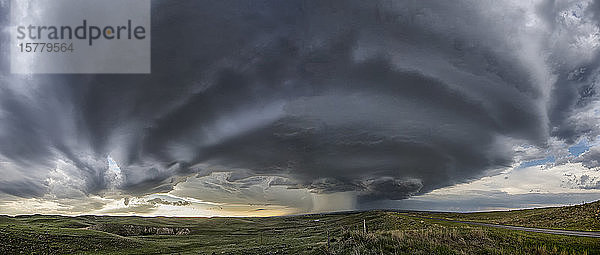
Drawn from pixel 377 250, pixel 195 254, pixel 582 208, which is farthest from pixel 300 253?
pixel 582 208

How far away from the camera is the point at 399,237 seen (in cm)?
3045

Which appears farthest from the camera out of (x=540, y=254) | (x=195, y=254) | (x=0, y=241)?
(x=195, y=254)

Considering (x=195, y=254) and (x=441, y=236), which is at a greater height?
(x=441, y=236)

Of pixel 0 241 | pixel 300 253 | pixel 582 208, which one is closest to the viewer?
pixel 300 253

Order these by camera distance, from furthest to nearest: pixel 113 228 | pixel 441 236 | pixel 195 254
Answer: pixel 113 228 → pixel 195 254 → pixel 441 236

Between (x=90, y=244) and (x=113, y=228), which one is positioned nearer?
(x=90, y=244)

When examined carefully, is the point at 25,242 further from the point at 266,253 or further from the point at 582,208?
the point at 582,208

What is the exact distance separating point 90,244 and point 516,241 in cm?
6558

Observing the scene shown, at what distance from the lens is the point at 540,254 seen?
25797mm

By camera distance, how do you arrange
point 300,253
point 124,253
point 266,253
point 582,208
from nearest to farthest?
point 300,253 < point 266,253 < point 124,253 < point 582,208

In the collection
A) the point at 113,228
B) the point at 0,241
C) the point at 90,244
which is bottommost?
the point at 113,228

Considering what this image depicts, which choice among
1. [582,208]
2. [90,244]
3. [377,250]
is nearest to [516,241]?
[377,250]

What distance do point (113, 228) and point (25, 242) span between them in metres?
70.6

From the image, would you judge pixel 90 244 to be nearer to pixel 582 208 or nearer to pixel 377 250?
pixel 377 250
